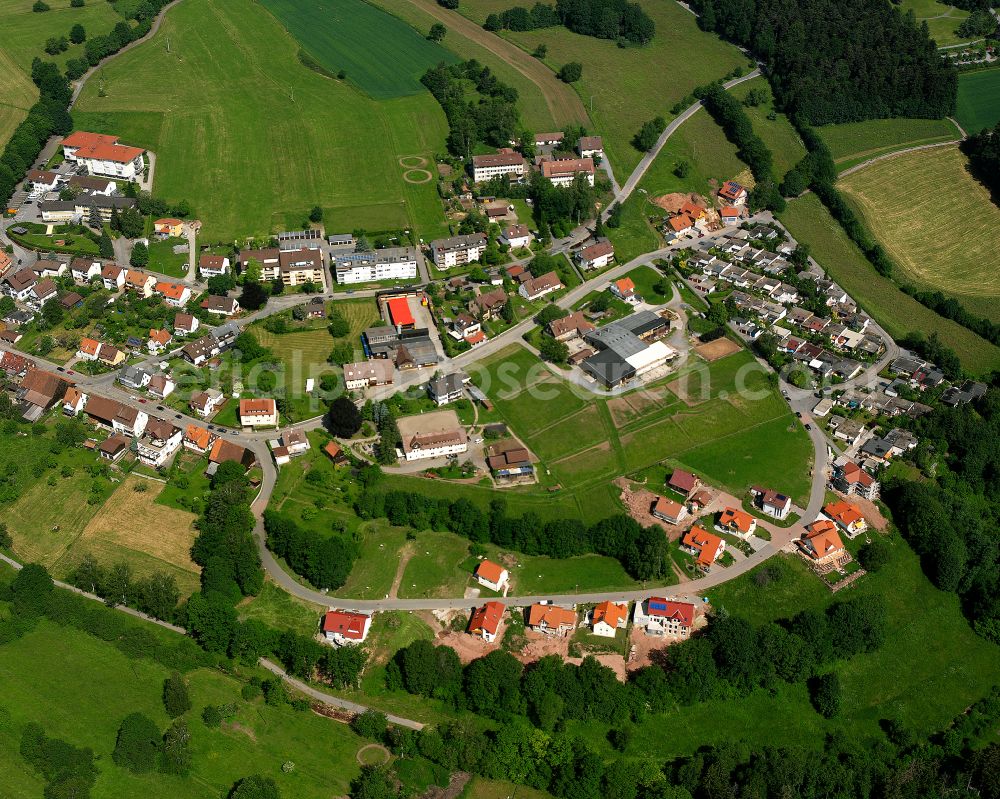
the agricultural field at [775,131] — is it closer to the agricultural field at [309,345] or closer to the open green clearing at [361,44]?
the open green clearing at [361,44]

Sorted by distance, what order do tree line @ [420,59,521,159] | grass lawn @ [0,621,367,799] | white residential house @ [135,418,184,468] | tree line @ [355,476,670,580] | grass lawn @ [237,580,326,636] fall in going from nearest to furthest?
grass lawn @ [0,621,367,799] < grass lawn @ [237,580,326,636] < tree line @ [355,476,670,580] < white residential house @ [135,418,184,468] < tree line @ [420,59,521,159]

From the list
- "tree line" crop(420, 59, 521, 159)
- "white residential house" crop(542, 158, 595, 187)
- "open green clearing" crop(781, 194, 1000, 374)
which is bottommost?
"open green clearing" crop(781, 194, 1000, 374)

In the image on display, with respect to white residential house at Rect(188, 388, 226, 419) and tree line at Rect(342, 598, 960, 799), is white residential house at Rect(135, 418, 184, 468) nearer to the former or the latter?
white residential house at Rect(188, 388, 226, 419)

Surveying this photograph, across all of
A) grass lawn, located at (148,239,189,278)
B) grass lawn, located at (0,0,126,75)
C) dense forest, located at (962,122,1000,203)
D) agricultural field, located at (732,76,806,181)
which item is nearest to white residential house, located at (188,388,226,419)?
grass lawn, located at (148,239,189,278)

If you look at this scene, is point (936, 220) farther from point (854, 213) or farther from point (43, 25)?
point (43, 25)

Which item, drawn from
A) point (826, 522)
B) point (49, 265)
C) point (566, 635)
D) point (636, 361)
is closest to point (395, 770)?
point (566, 635)

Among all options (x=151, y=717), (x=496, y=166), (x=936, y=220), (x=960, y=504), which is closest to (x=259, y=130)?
(x=496, y=166)

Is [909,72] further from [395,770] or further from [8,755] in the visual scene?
[8,755]
